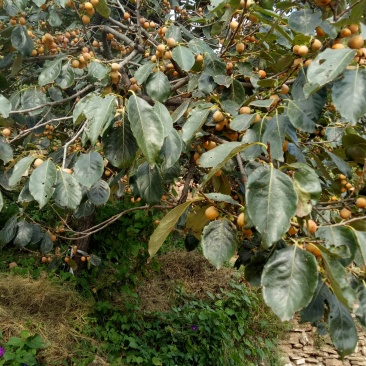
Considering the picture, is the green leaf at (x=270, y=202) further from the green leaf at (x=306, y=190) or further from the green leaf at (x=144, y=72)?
the green leaf at (x=144, y=72)

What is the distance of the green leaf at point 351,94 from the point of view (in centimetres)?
82

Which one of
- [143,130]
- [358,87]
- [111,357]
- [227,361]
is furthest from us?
[227,361]

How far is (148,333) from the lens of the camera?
10.5 feet

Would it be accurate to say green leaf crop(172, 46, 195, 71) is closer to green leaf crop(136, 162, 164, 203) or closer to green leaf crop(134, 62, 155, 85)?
green leaf crop(134, 62, 155, 85)

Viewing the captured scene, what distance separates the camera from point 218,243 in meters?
0.96

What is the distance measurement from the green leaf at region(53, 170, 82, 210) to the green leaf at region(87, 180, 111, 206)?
1.15ft

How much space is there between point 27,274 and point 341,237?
314 centimetres

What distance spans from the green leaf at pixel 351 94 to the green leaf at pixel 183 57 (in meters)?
0.69

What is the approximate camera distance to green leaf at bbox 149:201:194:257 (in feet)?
3.12

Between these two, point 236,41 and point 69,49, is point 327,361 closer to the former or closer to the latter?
point 236,41

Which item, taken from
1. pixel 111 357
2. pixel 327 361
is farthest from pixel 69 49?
pixel 327 361

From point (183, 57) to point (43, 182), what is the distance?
0.69m

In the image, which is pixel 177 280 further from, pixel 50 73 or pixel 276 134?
pixel 276 134

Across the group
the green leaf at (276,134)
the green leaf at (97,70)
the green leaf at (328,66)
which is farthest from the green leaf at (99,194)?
the green leaf at (328,66)
